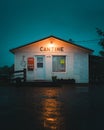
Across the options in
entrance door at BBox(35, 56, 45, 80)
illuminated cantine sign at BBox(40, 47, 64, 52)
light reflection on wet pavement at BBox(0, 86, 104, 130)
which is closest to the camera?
light reflection on wet pavement at BBox(0, 86, 104, 130)

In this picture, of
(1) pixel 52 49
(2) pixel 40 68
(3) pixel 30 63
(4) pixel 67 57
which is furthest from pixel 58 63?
(3) pixel 30 63

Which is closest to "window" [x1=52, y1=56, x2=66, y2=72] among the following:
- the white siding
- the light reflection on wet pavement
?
the white siding

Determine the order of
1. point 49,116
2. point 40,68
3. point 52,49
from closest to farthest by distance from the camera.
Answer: point 49,116
point 52,49
point 40,68

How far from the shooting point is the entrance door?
94.9 ft

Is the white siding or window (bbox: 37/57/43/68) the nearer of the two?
the white siding

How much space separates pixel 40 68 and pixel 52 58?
52.0 inches

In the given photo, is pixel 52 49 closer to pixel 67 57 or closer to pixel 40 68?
pixel 67 57

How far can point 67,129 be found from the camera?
855 centimetres

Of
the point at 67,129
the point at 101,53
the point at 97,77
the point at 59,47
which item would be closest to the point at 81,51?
the point at 59,47

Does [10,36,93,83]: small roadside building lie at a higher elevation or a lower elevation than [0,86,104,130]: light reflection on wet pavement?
higher

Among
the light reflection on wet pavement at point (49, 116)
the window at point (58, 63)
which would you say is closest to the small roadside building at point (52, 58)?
the window at point (58, 63)

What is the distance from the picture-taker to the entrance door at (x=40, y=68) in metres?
28.9

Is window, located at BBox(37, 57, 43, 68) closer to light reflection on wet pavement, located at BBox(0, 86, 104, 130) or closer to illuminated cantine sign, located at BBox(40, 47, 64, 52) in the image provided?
illuminated cantine sign, located at BBox(40, 47, 64, 52)

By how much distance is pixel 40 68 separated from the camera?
29.0 m
